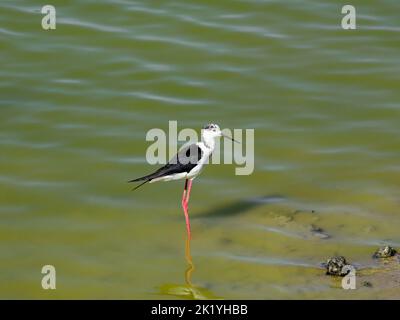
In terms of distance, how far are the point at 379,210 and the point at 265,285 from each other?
263 centimetres

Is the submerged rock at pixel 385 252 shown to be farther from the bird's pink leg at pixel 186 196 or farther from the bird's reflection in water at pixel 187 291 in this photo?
the bird's pink leg at pixel 186 196

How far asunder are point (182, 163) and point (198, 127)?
9.91ft

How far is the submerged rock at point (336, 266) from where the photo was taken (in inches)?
409

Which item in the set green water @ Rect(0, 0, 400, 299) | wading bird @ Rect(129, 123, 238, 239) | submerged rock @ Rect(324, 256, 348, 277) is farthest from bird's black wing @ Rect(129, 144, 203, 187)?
submerged rock @ Rect(324, 256, 348, 277)

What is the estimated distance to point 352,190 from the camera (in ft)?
42.5

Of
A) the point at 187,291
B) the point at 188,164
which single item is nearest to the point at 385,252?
the point at 187,291

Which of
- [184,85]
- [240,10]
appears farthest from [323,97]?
[240,10]

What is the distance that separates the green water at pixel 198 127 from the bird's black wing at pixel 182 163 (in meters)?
0.84

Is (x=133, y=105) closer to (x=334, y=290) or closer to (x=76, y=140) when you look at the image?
(x=76, y=140)

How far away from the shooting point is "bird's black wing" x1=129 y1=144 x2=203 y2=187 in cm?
1167

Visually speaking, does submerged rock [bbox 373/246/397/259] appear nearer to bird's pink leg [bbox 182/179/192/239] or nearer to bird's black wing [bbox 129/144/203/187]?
bird's pink leg [bbox 182/179/192/239]

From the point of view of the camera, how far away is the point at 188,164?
38.9 feet

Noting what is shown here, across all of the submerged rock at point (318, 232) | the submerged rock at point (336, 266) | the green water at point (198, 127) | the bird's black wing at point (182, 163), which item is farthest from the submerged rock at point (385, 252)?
the bird's black wing at point (182, 163)

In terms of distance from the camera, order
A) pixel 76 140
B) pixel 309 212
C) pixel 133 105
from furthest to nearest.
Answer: pixel 133 105, pixel 76 140, pixel 309 212
